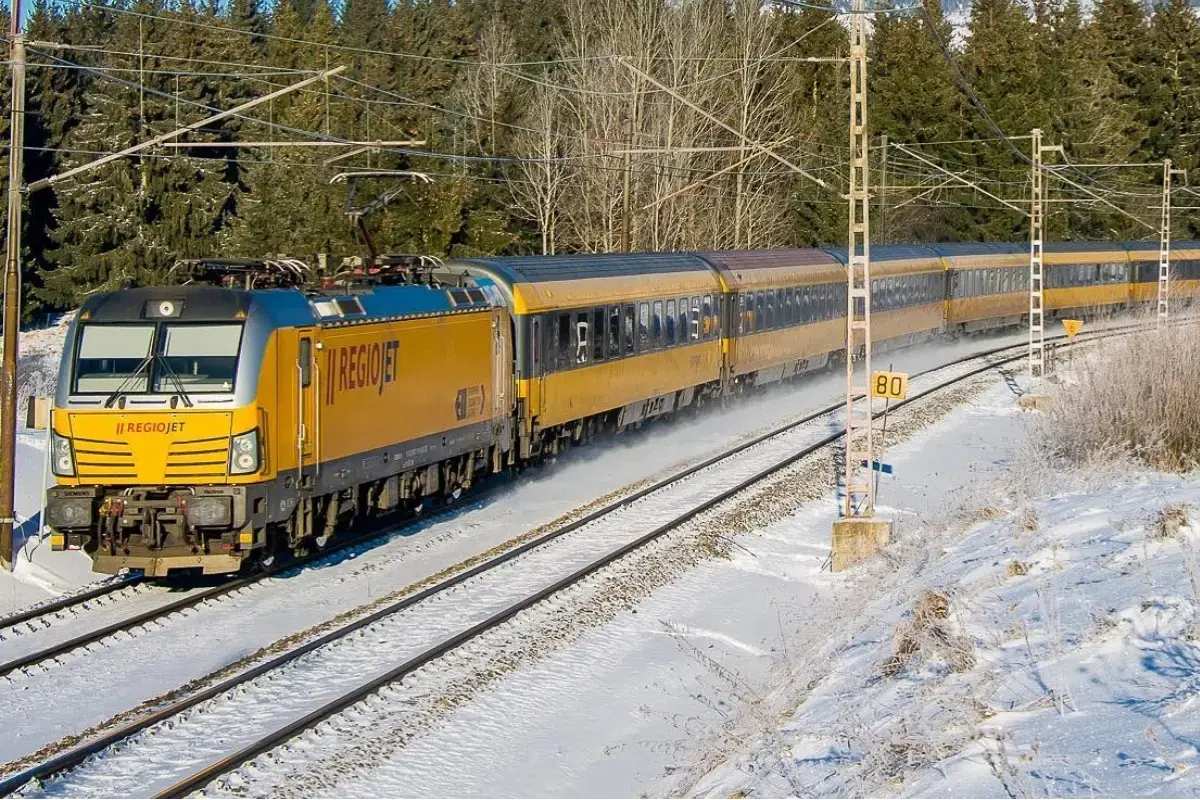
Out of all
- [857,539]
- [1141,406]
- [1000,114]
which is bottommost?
[857,539]

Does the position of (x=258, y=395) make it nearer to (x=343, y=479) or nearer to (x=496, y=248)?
(x=343, y=479)

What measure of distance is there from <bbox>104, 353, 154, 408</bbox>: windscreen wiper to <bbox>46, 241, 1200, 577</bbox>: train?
0.04 ft

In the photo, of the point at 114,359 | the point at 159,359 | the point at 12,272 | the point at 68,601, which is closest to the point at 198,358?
the point at 159,359

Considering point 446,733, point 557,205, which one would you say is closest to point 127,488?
point 446,733

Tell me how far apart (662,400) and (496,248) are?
18.0 m

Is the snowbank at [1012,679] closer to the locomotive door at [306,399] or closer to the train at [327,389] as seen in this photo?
the locomotive door at [306,399]

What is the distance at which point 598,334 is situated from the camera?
930 inches

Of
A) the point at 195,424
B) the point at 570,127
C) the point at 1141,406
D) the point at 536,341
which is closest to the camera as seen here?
the point at 195,424

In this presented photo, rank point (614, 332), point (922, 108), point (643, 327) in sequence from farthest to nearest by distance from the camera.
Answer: point (922, 108), point (643, 327), point (614, 332)

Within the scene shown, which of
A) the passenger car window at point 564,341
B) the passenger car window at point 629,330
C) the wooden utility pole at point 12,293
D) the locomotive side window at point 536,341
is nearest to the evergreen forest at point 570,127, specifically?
the passenger car window at point 629,330

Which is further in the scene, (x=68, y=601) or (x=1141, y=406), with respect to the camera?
(x=1141, y=406)

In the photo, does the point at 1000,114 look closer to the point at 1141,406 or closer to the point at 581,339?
the point at 581,339

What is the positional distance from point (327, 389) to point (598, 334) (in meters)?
8.90

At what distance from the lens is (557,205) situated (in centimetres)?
5234
